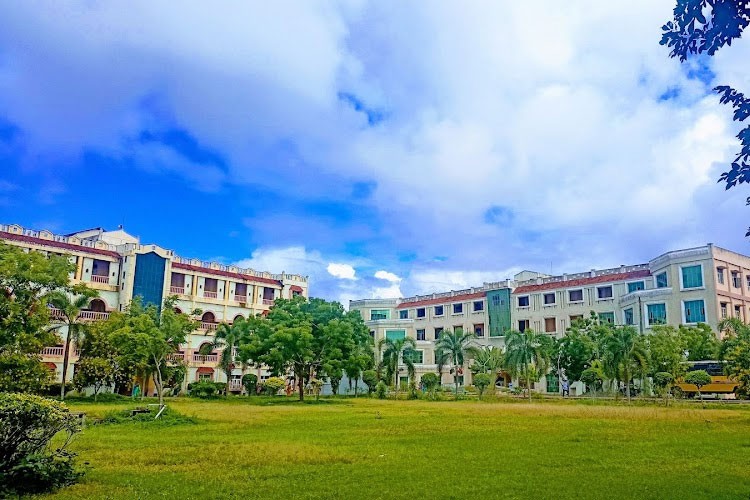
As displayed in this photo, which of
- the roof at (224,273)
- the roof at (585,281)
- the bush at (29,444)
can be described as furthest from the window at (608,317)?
the bush at (29,444)

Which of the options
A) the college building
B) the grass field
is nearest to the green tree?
the grass field

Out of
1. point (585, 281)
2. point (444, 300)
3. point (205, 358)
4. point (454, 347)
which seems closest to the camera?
point (454, 347)

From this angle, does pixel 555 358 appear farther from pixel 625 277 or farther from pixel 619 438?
pixel 619 438

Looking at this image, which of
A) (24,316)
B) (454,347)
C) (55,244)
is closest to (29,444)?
(24,316)

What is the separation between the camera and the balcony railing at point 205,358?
5528 centimetres

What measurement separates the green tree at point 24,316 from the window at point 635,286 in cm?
4608

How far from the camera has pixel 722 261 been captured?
5094 centimetres

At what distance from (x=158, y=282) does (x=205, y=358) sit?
26.0 ft

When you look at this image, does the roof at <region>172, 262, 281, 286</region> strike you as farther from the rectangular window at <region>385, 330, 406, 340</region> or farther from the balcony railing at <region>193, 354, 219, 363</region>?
the rectangular window at <region>385, 330, 406, 340</region>

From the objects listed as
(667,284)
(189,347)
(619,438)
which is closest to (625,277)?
(667,284)

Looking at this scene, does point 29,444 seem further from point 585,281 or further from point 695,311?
point 585,281

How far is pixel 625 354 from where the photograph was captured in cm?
4081

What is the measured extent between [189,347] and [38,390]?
21866 mm

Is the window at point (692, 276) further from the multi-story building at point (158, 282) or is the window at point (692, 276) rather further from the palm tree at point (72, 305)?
the palm tree at point (72, 305)
